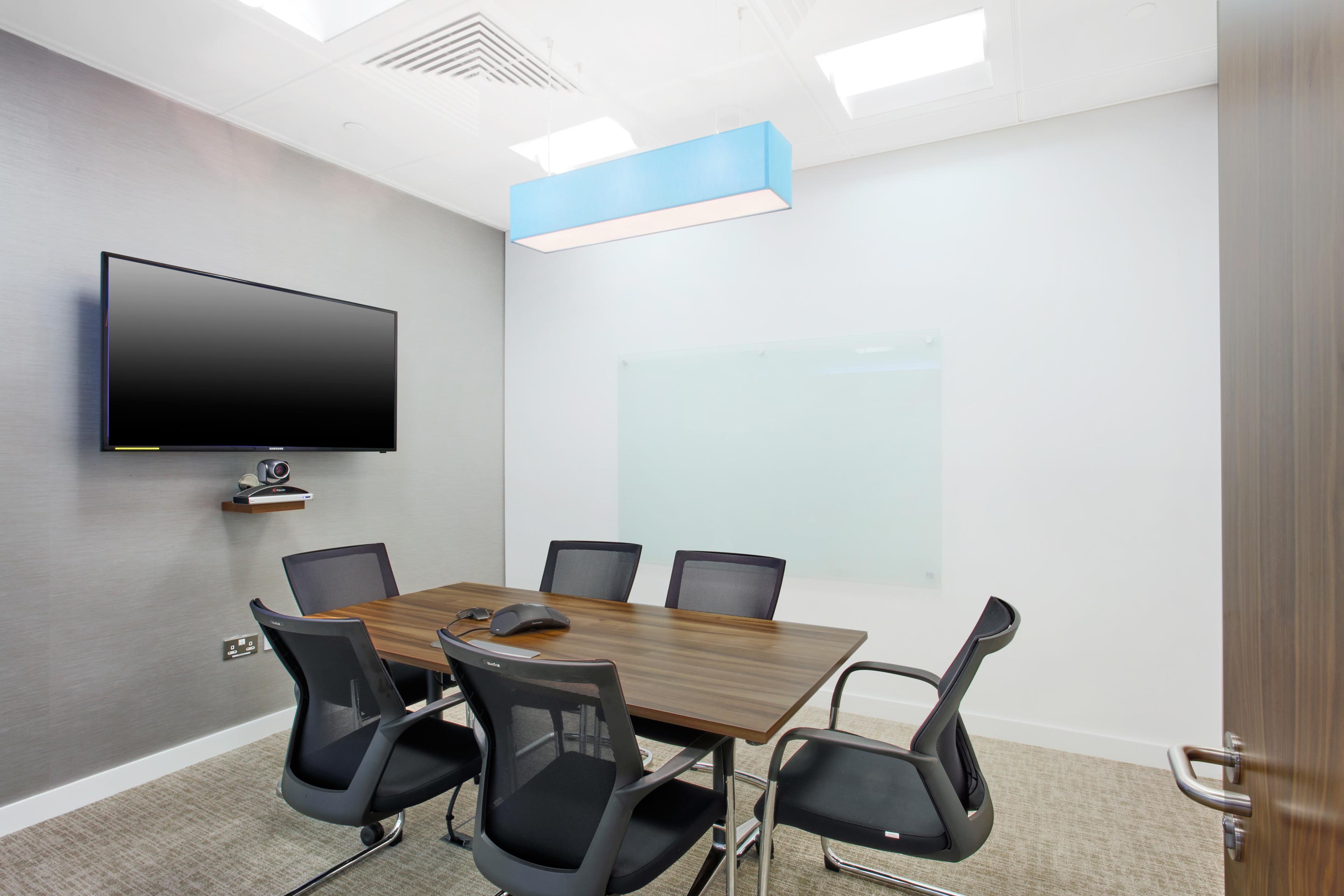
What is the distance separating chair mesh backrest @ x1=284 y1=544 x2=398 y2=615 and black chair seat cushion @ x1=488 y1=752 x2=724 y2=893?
170 centimetres

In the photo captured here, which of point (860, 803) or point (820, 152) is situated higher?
point (820, 152)

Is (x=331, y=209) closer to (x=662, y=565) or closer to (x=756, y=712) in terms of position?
(x=662, y=565)

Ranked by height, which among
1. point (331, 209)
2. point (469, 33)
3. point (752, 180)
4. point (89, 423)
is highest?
point (469, 33)

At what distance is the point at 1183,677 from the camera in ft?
11.0

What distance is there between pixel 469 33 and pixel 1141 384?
11.6 feet

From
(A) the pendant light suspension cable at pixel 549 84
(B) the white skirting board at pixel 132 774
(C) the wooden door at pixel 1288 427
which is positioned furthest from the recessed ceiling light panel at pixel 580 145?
(B) the white skirting board at pixel 132 774

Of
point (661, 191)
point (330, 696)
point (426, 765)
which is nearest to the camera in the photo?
point (330, 696)

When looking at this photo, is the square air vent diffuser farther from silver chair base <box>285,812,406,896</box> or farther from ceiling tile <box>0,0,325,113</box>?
silver chair base <box>285,812,406,896</box>

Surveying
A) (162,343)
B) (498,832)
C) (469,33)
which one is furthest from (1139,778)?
(162,343)

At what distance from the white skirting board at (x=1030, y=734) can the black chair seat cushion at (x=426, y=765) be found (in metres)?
2.20

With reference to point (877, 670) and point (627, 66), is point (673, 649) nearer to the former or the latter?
point (877, 670)

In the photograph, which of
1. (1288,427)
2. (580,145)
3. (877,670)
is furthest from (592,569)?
(1288,427)

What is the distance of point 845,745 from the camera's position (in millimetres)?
1850

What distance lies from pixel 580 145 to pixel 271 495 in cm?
254
